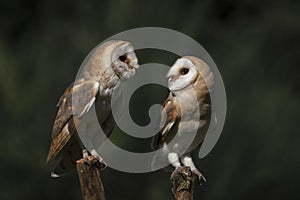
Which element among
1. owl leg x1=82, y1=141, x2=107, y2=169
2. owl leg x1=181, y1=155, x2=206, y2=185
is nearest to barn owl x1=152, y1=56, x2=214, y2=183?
owl leg x1=181, y1=155, x2=206, y2=185

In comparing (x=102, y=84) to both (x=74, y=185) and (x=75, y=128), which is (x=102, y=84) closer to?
(x=75, y=128)

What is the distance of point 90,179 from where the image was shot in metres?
2.24

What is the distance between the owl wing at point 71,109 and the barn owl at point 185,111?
0.21m

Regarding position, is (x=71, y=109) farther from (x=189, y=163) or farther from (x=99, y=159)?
(x=189, y=163)

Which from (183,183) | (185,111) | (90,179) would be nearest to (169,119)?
(185,111)

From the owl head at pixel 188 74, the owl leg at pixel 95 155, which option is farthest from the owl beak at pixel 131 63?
the owl leg at pixel 95 155

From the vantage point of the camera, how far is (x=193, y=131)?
2.40 metres

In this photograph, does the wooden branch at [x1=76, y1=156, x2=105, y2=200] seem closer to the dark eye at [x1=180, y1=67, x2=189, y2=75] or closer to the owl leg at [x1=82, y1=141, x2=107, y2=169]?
the owl leg at [x1=82, y1=141, x2=107, y2=169]

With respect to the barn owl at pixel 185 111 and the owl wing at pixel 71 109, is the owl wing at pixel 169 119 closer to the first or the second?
the barn owl at pixel 185 111

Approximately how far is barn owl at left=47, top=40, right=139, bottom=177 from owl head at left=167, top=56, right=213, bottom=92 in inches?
4.2

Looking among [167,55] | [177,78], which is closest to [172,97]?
[177,78]

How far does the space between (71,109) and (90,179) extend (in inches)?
8.7

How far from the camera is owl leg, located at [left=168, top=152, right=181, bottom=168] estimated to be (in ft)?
7.89

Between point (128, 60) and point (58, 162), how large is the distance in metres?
0.34
